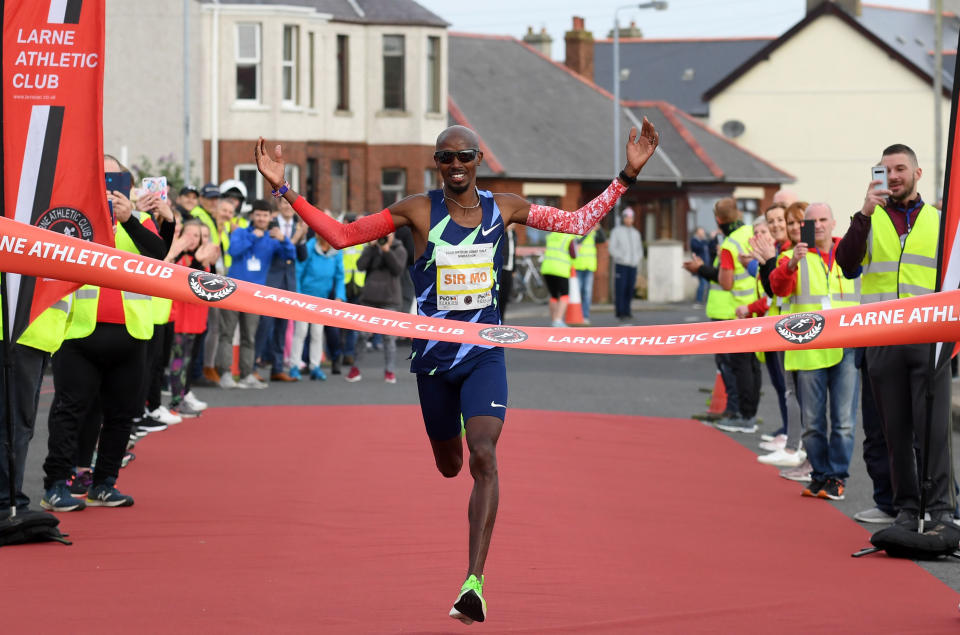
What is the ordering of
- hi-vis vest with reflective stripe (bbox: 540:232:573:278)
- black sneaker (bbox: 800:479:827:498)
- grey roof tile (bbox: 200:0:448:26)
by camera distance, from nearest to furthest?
1. black sneaker (bbox: 800:479:827:498)
2. hi-vis vest with reflective stripe (bbox: 540:232:573:278)
3. grey roof tile (bbox: 200:0:448:26)

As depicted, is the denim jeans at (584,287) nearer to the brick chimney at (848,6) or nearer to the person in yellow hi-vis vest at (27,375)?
the person in yellow hi-vis vest at (27,375)

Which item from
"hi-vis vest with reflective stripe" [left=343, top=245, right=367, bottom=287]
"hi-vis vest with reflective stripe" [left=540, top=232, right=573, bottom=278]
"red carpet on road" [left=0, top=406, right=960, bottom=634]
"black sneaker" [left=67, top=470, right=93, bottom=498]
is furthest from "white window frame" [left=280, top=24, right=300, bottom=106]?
"black sneaker" [left=67, top=470, right=93, bottom=498]

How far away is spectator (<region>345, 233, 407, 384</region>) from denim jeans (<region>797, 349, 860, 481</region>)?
29.6 ft

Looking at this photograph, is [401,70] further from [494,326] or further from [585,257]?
[494,326]

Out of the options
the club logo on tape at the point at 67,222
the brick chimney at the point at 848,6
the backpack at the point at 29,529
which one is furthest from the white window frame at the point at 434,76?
the backpack at the point at 29,529

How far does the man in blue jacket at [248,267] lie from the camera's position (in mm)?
18594

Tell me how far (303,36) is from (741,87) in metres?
24.0

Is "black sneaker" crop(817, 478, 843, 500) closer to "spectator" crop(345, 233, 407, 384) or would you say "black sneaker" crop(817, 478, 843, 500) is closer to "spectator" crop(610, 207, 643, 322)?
"spectator" crop(345, 233, 407, 384)

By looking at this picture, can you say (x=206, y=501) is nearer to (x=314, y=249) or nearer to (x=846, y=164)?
(x=314, y=249)

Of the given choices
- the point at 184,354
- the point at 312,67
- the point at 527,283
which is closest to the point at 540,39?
the point at 312,67

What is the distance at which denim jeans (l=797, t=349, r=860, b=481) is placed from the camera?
11.2 meters

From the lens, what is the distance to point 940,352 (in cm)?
876

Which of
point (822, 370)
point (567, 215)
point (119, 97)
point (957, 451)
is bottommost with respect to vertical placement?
point (957, 451)

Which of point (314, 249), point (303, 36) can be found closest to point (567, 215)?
point (314, 249)
